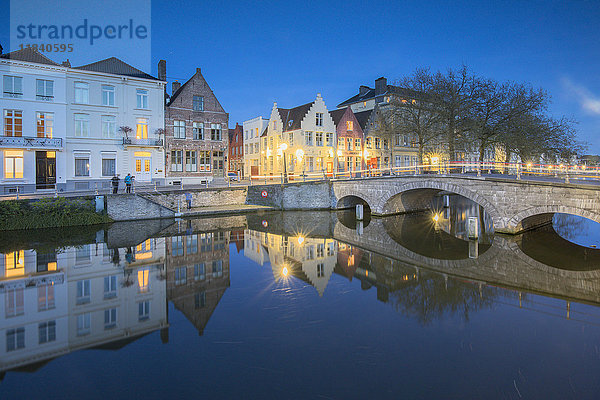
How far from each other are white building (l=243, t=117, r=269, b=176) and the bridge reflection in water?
26.4 metres

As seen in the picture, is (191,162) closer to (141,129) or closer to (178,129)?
(178,129)

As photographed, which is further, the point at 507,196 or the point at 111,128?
the point at 111,128

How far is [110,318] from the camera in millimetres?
9211

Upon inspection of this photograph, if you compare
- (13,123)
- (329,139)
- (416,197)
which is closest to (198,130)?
(13,123)

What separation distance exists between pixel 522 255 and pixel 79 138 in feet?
106

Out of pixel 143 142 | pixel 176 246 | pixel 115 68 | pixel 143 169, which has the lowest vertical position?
pixel 176 246

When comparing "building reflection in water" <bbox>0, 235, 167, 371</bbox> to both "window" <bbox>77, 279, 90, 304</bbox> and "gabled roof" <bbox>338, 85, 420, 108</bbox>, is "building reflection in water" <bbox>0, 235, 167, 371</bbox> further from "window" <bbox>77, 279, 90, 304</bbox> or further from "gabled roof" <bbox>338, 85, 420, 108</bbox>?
"gabled roof" <bbox>338, 85, 420, 108</bbox>

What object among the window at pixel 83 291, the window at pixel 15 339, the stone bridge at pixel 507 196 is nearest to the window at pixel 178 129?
the stone bridge at pixel 507 196

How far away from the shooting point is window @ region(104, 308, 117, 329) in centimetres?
885

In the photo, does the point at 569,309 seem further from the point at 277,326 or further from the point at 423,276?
the point at 277,326

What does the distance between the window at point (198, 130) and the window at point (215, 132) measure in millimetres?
1028

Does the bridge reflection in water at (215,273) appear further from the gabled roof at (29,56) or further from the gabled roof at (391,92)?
the gabled roof at (391,92)

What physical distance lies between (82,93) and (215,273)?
25.4m

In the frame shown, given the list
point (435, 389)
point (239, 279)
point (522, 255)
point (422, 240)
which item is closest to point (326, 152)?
point (422, 240)
